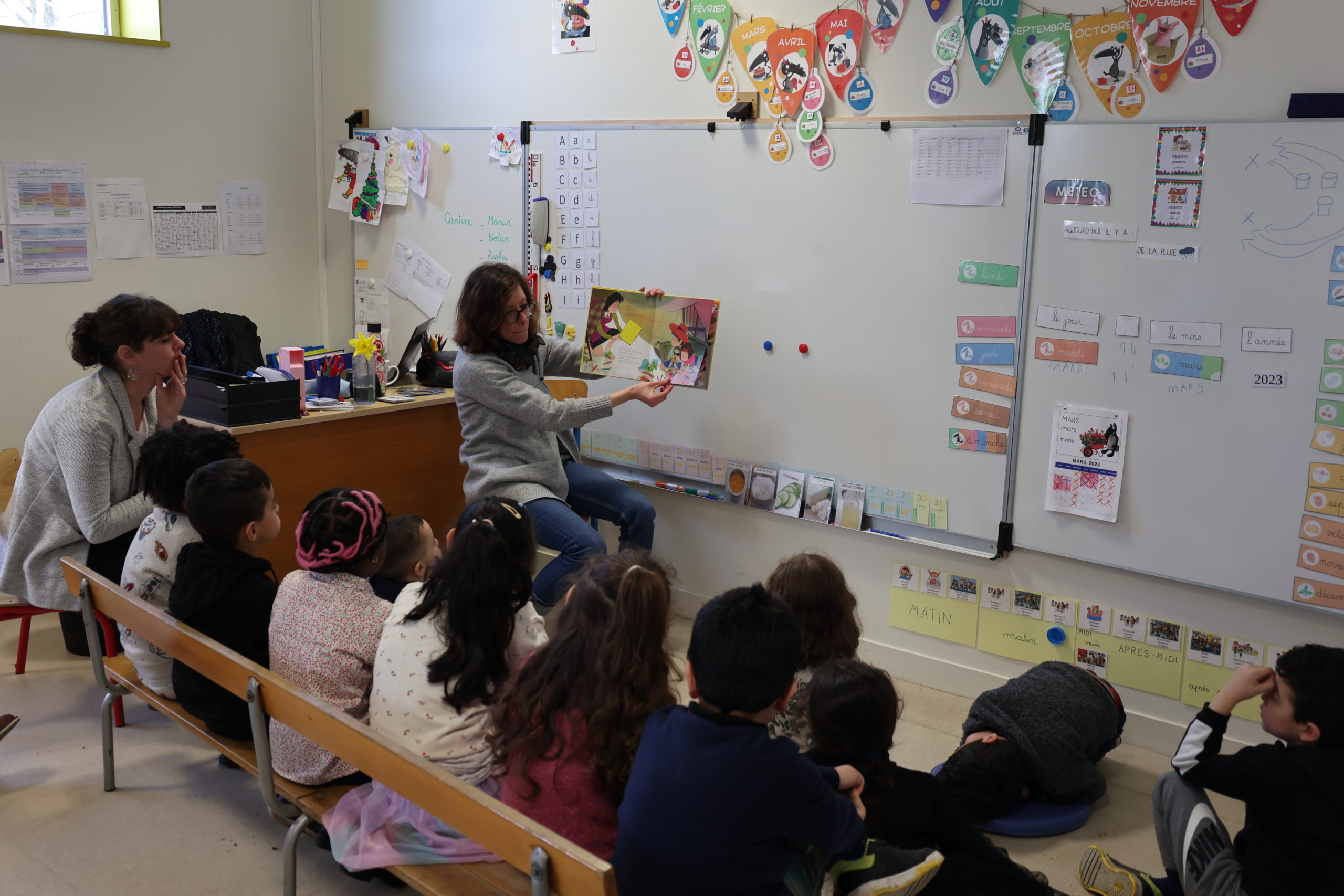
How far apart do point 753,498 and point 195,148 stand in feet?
9.32

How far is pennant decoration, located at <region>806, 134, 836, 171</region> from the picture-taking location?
327cm

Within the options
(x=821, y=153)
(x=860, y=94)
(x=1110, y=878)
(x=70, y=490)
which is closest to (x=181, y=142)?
(x=70, y=490)

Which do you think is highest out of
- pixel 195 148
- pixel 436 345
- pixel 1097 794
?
pixel 195 148

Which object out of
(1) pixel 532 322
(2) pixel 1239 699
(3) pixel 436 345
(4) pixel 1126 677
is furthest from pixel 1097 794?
(3) pixel 436 345

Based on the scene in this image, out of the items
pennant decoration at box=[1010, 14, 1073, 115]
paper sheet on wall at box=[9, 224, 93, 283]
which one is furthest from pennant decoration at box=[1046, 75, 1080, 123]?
paper sheet on wall at box=[9, 224, 93, 283]

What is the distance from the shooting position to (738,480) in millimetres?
3676

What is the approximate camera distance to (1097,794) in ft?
8.82

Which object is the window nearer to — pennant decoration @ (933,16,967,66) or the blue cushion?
pennant decoration @ (933,16,967,66)

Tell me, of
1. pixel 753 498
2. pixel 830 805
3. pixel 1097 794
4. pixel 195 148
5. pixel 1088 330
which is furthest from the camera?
pixel 195 148

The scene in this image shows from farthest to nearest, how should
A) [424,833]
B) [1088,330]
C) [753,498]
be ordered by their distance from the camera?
[753,498], [1088,330], [424,833]

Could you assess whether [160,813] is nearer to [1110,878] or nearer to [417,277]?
[1110,878]

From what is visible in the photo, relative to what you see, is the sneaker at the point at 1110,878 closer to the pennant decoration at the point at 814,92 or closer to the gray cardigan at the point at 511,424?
the gray cardigan at the point at 511,424

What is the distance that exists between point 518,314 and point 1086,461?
5.71 feet

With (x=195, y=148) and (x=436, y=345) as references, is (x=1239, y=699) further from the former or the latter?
(x=195, y=148)
